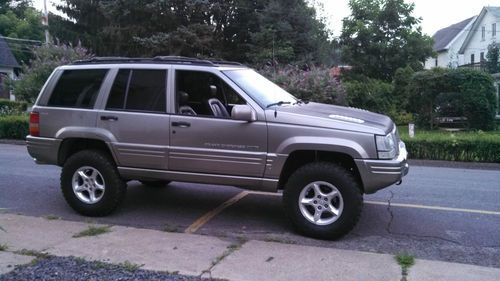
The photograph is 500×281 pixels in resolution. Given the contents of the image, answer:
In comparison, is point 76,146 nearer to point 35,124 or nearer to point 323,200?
point 35,124

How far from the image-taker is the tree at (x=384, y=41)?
34656 mm

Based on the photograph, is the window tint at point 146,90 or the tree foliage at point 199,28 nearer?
the window tint at point 146,90

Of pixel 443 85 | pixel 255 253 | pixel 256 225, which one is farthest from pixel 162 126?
pixel 443 85

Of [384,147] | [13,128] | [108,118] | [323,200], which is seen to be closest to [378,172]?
[384,147]

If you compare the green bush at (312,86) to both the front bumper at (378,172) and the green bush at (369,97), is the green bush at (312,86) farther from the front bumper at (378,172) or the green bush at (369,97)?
the front bumper at (378,172)

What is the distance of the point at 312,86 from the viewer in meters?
17.7

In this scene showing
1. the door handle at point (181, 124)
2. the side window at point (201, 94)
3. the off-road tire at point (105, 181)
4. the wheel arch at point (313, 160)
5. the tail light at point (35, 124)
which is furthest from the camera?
the tail light at point (35, 124)

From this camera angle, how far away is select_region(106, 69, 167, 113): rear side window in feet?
21.2

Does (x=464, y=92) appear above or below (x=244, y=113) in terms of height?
above

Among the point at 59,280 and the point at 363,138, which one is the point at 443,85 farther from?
the point at 59,280

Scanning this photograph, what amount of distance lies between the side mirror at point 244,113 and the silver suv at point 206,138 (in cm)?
1

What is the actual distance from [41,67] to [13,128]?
12.7ft

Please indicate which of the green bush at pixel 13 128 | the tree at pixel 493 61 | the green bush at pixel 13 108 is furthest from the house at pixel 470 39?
the green bush at pixel 13 128

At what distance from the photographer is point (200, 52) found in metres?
28.9
